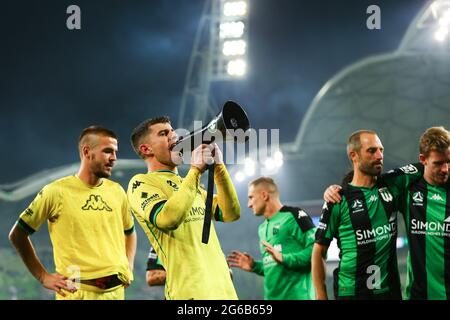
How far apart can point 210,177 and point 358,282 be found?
1816 mm

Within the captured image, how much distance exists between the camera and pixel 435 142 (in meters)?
4.13

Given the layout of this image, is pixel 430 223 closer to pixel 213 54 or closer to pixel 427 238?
pixel 427 238

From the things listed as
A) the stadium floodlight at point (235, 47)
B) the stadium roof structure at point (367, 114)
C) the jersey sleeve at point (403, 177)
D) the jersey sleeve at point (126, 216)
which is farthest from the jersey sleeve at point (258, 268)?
the stadium roof structure at point (367, 114)

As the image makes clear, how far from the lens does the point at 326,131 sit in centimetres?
3195

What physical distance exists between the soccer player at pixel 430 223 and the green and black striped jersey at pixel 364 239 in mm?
152

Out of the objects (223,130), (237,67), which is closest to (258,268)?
(223,130)

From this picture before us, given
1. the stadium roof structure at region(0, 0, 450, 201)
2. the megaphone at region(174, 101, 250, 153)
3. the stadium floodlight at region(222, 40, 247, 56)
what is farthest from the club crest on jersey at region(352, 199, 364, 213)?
the stadium roof structure at region(0, 0, 450, 201)

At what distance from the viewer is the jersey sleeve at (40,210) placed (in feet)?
14.6

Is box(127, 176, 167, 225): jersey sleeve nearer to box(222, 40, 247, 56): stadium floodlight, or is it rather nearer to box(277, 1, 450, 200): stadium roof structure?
box(222, 40, 247, 56): stadium floodlight

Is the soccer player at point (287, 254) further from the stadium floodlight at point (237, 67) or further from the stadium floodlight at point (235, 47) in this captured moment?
the stadium floodlight at point (235, 47)

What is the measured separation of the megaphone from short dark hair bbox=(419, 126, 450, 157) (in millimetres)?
1610

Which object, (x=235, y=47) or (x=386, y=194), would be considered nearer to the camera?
(x=386, y=194)

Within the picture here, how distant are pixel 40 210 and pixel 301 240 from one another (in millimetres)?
2935
